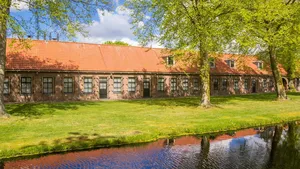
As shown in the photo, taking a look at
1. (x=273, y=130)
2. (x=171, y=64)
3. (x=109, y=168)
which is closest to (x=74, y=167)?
(x=109, y=168)

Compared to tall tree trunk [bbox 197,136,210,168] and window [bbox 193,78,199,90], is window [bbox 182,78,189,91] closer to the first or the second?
A: window [bbox 193,78,199,90]

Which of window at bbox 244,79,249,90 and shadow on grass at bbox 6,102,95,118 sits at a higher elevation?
window at bbox 244,79,249,90

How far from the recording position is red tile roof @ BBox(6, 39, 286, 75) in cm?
2695

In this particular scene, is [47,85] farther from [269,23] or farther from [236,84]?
[236,84]

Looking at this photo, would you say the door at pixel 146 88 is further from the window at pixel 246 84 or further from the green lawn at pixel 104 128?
the window at pixel 246 84

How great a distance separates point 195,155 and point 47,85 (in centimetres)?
2098

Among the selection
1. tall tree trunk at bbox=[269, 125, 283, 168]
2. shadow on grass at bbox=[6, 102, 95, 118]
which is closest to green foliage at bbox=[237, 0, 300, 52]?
tall tree trunk at bbox=[269, 125, 283, 168]

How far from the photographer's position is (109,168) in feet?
28.5

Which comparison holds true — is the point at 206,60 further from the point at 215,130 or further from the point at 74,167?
the point at 74,167

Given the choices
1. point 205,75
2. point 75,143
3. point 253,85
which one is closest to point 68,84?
point 205,75

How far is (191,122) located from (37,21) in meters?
11.0

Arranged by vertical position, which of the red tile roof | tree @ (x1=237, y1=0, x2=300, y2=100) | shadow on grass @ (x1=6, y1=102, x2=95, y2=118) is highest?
tree @ (x1=237, y1=0, x2=300, y2=100)

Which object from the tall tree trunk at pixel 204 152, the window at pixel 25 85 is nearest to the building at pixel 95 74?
the window at pixel 25 85

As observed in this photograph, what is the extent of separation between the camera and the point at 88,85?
29.2 m
